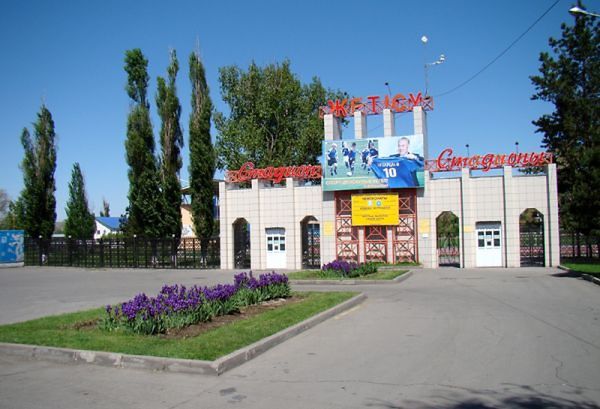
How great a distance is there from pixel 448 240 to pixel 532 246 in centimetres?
1073

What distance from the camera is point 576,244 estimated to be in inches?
1375

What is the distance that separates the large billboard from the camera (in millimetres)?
30125

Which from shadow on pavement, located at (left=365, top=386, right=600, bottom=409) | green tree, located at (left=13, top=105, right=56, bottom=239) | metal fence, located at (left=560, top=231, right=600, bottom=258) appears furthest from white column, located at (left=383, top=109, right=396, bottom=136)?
green tree, located at (left=13, top=105, right=56, bottom=239)

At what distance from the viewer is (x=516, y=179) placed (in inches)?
1150

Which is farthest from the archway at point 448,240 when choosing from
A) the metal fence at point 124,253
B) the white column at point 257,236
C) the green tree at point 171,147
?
the green tree at point 171,147

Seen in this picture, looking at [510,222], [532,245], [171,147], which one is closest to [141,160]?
[171,147]

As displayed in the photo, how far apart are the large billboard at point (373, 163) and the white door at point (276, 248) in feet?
13.9

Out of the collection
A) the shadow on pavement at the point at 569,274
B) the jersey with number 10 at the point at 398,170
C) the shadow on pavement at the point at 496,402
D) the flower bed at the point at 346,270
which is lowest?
the shadow on pavement at the point at 569,274

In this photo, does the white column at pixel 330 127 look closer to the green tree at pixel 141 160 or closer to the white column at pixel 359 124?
the white column at pixel 359 124

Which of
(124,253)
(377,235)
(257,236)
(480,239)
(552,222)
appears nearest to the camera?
(552,222)

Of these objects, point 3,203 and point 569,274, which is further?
point 3,203

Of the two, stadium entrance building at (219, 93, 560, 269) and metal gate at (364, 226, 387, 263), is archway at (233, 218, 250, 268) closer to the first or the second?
stadium entrance building at (219, 93, 560, 269)

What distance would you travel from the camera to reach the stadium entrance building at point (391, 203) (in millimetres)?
29250

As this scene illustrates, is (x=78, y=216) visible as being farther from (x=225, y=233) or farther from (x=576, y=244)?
(x=576, y=244)
